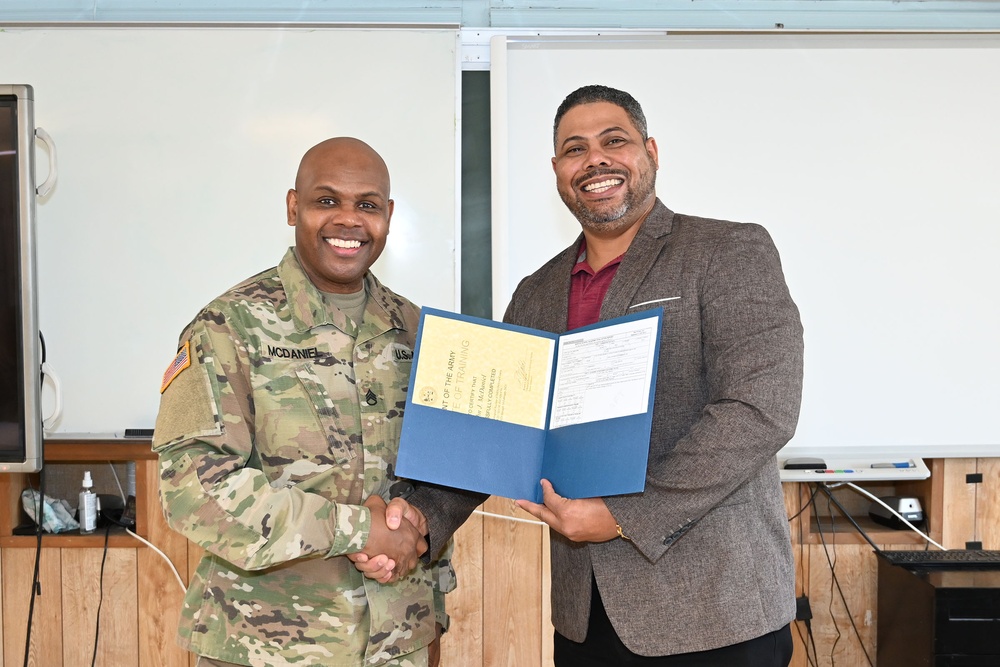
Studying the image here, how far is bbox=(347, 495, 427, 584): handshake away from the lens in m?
1.64

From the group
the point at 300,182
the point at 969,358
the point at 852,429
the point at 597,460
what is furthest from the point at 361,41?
the point at 969,358

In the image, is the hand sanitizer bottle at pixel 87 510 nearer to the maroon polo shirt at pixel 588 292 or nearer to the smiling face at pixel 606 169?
the maroon polo shirt at pixel 588 292

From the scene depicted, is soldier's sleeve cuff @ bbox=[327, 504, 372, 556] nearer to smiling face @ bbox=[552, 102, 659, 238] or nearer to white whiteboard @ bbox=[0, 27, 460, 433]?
smiling face @ bbox=[552, 102, 659, 238]

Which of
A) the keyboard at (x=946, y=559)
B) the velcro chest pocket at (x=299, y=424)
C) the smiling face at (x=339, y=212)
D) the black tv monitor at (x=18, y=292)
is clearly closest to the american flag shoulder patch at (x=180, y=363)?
the velcro chest pocket at (x=299, y=424)

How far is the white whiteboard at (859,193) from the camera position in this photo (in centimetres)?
291

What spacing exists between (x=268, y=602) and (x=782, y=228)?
216 centimetres

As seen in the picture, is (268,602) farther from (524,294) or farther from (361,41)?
(361,41)

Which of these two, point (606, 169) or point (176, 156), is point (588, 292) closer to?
point (606, 169)

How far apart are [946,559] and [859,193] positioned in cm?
129

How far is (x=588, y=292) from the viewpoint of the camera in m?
1.82

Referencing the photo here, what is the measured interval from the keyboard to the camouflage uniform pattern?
5.90 ft

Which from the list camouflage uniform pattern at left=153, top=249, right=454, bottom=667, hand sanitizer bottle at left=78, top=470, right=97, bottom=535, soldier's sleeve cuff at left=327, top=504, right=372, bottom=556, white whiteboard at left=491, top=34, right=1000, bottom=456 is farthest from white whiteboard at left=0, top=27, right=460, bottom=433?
soldier's sleeve cuff at left=327, top=504, right=372, bottom=556

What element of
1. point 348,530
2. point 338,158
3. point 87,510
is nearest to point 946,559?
point 348,530

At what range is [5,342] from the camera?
2.53 m
